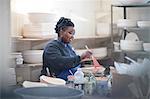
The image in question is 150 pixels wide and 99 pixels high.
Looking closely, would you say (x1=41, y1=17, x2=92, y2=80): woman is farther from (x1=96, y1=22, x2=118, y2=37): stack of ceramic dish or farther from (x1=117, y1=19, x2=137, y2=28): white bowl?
(x1=96, y1=22, x2=118, y2=37): stack of ceramic dish

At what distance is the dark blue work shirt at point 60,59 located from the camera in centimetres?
144

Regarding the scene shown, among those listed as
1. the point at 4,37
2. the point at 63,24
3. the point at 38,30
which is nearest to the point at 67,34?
the point at 63,24

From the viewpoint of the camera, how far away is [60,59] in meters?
1.51

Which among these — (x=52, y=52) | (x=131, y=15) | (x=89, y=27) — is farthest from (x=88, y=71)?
(x=89, y=27)

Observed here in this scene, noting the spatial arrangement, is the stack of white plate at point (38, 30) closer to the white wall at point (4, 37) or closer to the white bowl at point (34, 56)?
the white bowl at point (34, 56)

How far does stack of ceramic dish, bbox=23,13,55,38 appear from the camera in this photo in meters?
1.91

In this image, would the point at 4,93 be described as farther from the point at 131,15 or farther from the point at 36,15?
the point at 131,15

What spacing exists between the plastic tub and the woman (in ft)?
2.26

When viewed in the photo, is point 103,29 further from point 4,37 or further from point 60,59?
point 4,37

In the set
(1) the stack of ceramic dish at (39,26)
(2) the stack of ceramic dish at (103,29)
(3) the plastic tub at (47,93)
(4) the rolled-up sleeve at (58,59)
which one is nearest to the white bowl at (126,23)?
(2) the stack of ceramic dish at (103,29)

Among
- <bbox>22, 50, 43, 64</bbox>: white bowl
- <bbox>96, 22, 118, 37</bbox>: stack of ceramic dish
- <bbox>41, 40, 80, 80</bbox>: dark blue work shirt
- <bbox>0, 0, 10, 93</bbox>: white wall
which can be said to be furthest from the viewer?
<bbox>96, 22, 118, 37</bbox>: stack of ceramic dish

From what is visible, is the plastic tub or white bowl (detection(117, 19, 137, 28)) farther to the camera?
white bowl (detection(117, 19, 137, 28))

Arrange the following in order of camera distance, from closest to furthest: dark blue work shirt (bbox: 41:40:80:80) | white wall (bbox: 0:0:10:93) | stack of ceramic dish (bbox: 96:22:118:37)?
1. white wall (bbox: 0:0:10:93)
2. dark blue work shirt (bbox: 41:40:80:80)
3. stack of ceramic dish (bbox: 96:22:118:37)

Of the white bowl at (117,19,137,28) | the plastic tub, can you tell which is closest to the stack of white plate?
the white bowl at (117,19,137,28)
